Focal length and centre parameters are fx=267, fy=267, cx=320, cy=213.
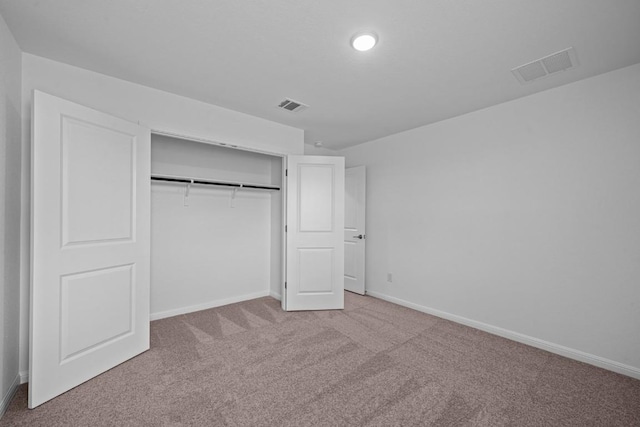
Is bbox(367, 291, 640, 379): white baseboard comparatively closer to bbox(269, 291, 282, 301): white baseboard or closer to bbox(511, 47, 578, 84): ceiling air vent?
bbox(269, 291, 282, 301): white baseboard

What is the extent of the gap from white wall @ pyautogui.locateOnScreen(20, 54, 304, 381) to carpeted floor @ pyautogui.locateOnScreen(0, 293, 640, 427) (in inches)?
37.6

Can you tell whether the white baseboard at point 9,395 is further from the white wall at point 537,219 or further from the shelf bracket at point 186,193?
the white wall at point 537,219

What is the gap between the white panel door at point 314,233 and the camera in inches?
142

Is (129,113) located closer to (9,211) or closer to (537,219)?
(9,211)

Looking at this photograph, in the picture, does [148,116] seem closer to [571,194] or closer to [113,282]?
[113,282]

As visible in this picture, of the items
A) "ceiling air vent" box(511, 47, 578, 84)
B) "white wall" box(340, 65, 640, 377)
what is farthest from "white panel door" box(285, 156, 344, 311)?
"ceiling air vent" box(511, 47, 578, 84)

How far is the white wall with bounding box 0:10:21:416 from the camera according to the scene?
173cm

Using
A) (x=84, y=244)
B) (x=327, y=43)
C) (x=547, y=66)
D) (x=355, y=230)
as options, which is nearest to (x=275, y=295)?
(x=355, y=230)

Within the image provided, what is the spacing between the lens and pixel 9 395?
183 centimetres

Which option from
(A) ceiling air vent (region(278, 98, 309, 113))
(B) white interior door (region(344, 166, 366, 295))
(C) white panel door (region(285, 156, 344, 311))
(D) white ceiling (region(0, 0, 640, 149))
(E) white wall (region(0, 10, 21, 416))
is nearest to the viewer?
(D) white ceiling (region(0, 0, 640, 149))

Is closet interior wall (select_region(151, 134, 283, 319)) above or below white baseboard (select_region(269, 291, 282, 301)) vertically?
above

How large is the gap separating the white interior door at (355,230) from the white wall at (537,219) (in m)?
0.73

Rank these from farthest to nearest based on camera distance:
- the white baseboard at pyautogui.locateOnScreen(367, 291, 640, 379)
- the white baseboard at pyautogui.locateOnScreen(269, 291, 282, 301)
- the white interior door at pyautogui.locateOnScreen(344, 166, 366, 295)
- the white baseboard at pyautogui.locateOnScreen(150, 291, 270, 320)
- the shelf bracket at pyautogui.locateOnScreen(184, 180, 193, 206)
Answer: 1. the white interior door at pyautogui.locateOnScreen(344, 166, 366, 295)
2. the white baseboard at pyautogui.locateOnScreen(269, 291, 282, 301)
3. the shelf bracket at pyautogui.locateOnScreen(184, 180, 193, 206)
4. the white baseboard at pyautogui.locateOnScreen(150, 291, 270, 320)
5. the white baseboard at pyautogui.locateOnScreen(367, 291, 640, 379)

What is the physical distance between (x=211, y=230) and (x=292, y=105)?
1.99 meters
